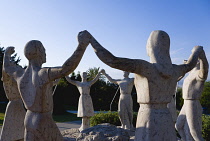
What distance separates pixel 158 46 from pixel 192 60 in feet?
2.22

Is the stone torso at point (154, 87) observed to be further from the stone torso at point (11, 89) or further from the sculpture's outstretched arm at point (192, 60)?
the stone torso at point (11, 89)

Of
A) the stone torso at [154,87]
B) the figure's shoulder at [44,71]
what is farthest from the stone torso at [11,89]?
the stone torso at [154,87]

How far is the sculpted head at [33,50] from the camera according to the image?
308cm

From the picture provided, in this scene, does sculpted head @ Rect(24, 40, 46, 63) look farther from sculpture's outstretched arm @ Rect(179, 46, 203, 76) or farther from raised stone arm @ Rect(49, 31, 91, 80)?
sculpture's outstretched arm @ Rect(179, 46, 203, 76)

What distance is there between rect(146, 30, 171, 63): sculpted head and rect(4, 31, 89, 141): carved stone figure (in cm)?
87

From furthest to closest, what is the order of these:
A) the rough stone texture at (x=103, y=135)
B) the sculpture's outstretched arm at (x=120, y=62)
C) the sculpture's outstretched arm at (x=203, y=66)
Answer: the rough stone texture at (x=103, y=135)
the sculpture's outstretched arm at (x=203, y=66)
the sculpture's outstretched arm at (x=120, y=62)

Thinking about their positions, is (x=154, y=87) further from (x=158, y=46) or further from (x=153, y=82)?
(x=158, y=46)

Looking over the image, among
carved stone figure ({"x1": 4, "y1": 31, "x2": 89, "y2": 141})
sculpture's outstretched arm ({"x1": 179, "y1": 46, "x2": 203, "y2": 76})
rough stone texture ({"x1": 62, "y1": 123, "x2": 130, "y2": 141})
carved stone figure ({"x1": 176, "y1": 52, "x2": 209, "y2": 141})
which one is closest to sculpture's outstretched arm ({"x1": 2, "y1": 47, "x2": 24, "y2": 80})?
carved stone figure ({"x1": 4, "y1": 31, "x2": 89, "y2": 141})

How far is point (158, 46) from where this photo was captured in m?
2.93

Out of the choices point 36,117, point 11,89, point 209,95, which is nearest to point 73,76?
point 209,95

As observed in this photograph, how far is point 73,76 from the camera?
2298cm

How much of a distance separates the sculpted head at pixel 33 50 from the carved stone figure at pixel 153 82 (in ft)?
2.63

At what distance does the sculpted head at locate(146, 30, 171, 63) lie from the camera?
9.59 ft

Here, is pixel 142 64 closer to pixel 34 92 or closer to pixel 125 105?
pixel 34 92
